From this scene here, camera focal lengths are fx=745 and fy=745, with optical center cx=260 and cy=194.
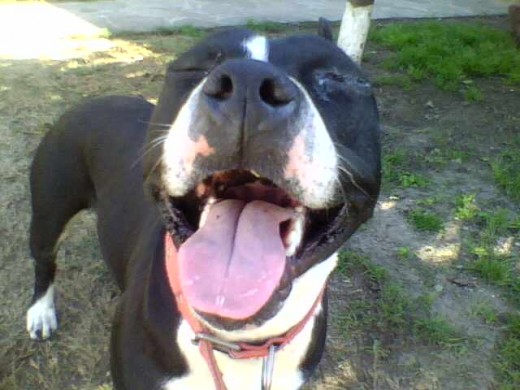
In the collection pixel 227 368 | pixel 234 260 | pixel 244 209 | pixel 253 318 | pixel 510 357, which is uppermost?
pixel 244 209

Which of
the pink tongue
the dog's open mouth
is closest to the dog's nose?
the dog's open mouth

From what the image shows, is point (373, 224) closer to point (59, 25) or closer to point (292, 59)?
point (292, 59)

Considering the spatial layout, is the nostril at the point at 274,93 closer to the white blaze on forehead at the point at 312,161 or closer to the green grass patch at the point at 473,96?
the white blaze on forehead at the point at 312,161

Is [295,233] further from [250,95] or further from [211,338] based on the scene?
[250,95]

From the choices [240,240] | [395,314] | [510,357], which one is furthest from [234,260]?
[510,357]

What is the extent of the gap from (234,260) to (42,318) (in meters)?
1.87

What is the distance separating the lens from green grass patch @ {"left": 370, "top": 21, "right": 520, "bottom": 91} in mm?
6672

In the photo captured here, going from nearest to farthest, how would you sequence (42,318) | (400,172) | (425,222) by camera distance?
(42,318) → (425,222) → (400,172)

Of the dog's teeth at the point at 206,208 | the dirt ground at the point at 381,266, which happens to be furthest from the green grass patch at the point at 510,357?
the dog's teeth at the point at 206,208

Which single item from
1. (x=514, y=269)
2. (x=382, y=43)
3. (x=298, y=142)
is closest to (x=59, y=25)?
(x=382, y=43)

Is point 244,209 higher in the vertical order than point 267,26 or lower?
higher

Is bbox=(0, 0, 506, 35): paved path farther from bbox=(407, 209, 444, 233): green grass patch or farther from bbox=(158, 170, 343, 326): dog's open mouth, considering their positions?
bbox=(158, 170, 343, 326): dog's open mouth

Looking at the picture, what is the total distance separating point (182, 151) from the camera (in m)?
1.84

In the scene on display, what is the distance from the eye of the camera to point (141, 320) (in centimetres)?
251
